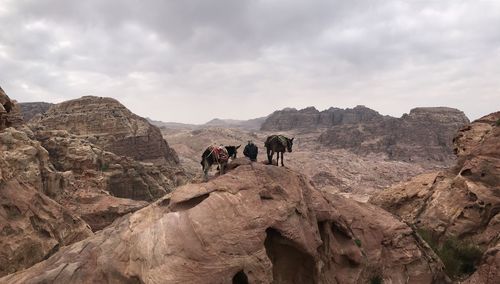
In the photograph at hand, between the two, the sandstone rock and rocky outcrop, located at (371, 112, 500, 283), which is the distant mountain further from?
the sandstone rock

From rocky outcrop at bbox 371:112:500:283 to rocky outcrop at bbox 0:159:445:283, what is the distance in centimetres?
495

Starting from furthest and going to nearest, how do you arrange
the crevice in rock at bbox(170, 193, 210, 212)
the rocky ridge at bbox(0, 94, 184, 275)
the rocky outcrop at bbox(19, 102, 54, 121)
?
the rocky outcrop at bbox(19, 102, 54, 121) < the rocky ridge at bbox(0, 94, 184, 275) < the crevice in rock at bbox(170, 193, 210, 212)

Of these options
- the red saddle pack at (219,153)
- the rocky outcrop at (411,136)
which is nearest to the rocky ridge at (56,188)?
the red saddle pack at (219,153)

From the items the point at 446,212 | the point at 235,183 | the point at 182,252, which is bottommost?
the point at 446,212

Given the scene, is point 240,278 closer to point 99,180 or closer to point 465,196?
point 465,196

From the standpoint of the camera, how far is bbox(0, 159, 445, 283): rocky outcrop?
10.4m

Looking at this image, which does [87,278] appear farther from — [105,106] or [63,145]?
[105,106]

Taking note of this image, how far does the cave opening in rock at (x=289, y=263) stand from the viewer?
13.0 metres

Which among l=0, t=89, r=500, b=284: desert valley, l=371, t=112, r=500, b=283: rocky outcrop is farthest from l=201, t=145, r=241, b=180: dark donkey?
l=371, t=112, r=500, b=283: rocky outcrop

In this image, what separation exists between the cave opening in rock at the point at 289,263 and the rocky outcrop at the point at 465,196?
10.1 metres

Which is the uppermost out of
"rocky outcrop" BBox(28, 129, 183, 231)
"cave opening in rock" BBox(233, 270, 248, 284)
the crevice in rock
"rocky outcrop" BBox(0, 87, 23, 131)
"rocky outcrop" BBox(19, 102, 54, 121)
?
"rocky outcrop" BBox(19, 102, 54, 121)

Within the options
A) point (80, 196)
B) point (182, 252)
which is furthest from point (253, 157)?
point (80, 196)

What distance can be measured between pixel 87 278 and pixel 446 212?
60.7 ft

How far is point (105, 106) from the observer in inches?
2790
